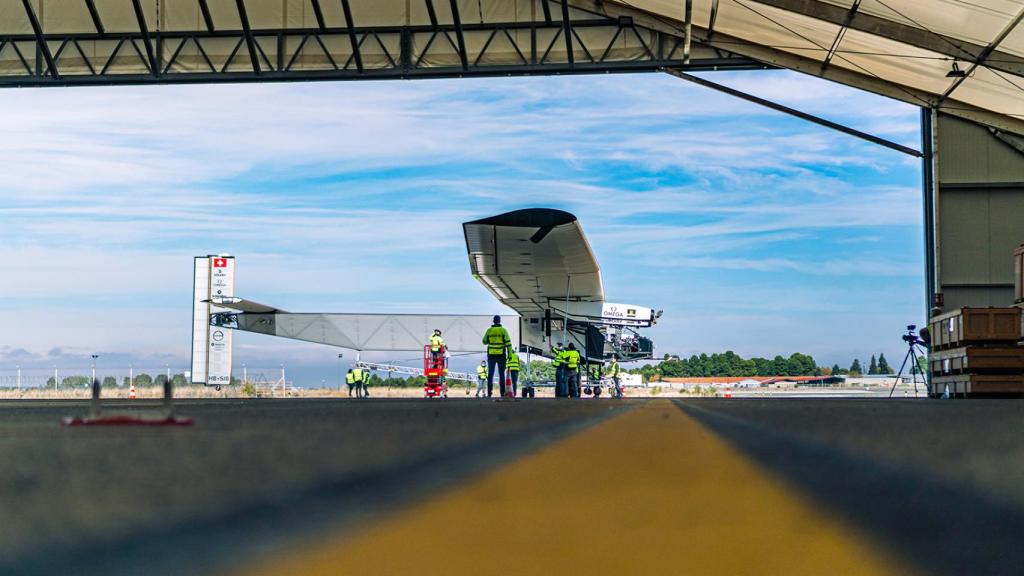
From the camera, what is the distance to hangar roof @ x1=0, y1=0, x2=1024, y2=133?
17750 mm

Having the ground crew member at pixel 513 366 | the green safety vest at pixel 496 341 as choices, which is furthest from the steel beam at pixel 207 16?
the ground crew member at pixel 513 366

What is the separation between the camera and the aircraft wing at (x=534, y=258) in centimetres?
1933

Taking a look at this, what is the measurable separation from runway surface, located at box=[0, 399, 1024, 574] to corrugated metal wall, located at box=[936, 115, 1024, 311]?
61.9 feet

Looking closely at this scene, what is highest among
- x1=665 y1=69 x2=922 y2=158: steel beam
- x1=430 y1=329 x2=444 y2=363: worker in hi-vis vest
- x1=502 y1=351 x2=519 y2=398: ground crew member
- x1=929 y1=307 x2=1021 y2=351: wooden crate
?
x1=665 y1=69 x2=922 y2=158: steel beam

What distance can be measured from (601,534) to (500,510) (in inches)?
11.0

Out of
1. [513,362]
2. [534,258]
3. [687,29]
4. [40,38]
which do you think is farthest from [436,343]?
[40,38]

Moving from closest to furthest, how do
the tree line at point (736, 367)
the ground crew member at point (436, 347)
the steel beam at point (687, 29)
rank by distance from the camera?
the steel beam at point (687, 29)
the ground crew member at point (436, 347)
the tree line at point (736, 367)

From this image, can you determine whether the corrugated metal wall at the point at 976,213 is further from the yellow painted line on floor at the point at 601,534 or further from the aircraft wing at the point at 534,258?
the yellow painted line on floor at the point at 601,534

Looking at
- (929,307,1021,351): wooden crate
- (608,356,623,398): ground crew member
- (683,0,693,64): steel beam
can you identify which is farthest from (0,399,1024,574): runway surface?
(608,356,623,398): ground crew member

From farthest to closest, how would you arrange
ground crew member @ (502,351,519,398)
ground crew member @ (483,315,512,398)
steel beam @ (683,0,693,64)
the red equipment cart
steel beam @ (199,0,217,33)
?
1. the red equipment cart
2. ground crew member @ (502,351,519,398)
3. steel beam @ (199,0,217,33)
4. ground crew member @ (483,315,512,398)
5. steel beam @ (683,0,693,64)

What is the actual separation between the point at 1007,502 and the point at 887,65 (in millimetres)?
18410

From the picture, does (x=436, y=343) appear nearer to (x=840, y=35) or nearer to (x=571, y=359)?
(x=571, y=359)

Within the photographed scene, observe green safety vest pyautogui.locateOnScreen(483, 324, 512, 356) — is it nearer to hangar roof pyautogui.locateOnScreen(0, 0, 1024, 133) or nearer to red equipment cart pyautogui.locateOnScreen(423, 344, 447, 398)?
red equipment cart pyautogui.locateOnScreen(423, 344, 447, 398)

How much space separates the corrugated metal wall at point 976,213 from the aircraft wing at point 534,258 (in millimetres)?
7269
